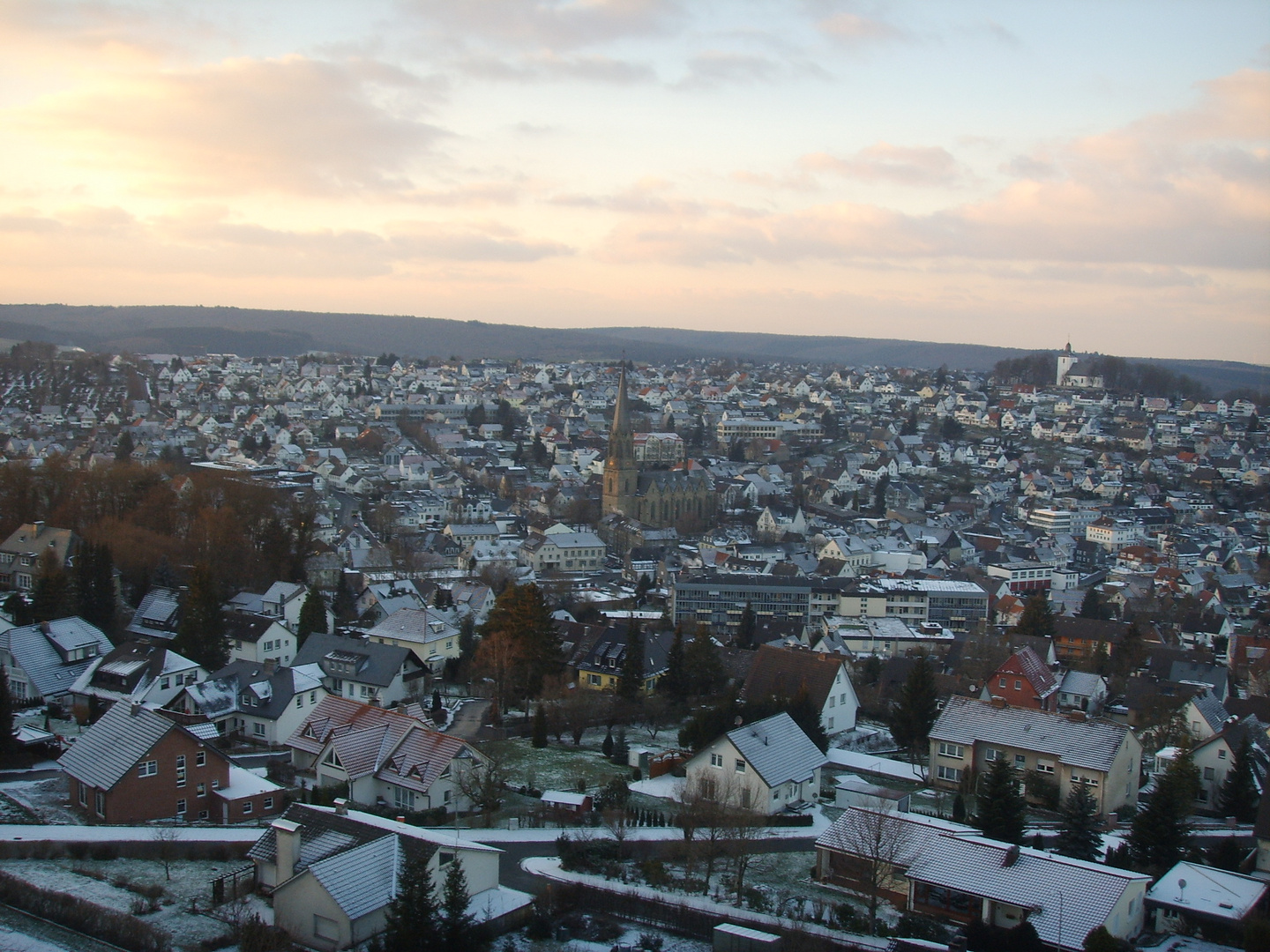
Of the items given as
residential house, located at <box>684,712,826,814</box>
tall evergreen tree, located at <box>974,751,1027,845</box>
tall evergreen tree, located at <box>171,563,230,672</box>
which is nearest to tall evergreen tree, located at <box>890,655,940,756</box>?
residential house, located at <box>684,712,826,814</box>

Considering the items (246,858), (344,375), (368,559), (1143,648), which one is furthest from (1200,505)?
Result: (344,375)

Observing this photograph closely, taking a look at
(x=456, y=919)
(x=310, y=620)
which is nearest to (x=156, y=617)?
(x=310, y=620)

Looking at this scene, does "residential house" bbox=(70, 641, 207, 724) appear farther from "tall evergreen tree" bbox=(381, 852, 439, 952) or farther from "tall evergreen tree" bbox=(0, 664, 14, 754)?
"tall evergreen tree" bbox=(381, 852, 439, 952)

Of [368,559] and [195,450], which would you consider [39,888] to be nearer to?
[368,559]

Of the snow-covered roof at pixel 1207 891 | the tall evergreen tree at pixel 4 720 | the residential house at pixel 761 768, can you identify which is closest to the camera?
the snow-covered roof at pixel 1207 891

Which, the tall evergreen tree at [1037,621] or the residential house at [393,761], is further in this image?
the tall evergreen tree at [1037,621]

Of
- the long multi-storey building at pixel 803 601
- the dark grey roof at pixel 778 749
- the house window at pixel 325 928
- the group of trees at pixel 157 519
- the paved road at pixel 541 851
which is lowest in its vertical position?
the long multi-storey building at pixel 803 601

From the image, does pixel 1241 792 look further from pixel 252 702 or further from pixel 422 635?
pixel 252 702

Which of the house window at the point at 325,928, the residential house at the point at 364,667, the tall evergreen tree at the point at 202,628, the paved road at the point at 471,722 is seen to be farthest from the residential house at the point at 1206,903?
the tall evergreen tree at the point at 202,628

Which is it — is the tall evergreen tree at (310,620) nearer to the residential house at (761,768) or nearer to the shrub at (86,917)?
the residential house at (761,768)
